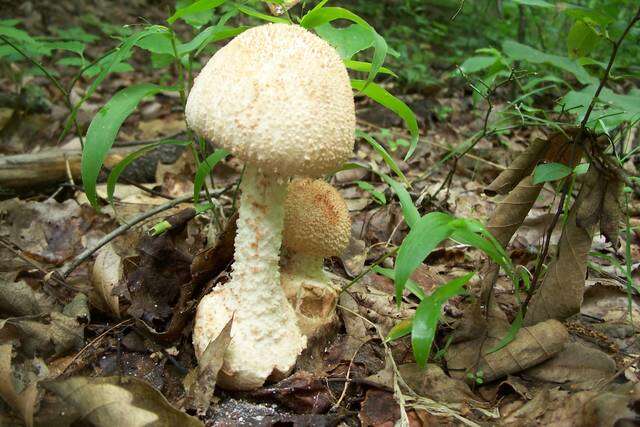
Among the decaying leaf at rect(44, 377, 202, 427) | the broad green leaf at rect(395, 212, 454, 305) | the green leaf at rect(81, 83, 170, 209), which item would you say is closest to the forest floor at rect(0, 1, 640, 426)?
the decaying leaf at rect(44, 377, 202, 427)

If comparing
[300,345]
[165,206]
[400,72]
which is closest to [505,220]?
[300,345]

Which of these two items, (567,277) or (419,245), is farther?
(567,277)

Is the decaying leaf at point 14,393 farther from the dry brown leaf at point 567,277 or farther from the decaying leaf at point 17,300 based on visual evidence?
the dry brown leaf at point 567,277

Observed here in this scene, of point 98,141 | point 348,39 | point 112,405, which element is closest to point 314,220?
point 348,39

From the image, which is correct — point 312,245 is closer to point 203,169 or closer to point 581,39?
point 203,169

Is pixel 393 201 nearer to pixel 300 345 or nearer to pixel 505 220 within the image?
pixel 505 220

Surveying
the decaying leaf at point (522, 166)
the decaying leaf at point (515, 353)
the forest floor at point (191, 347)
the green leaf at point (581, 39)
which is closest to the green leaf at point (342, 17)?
the decaying leaf at point (522, 166)
